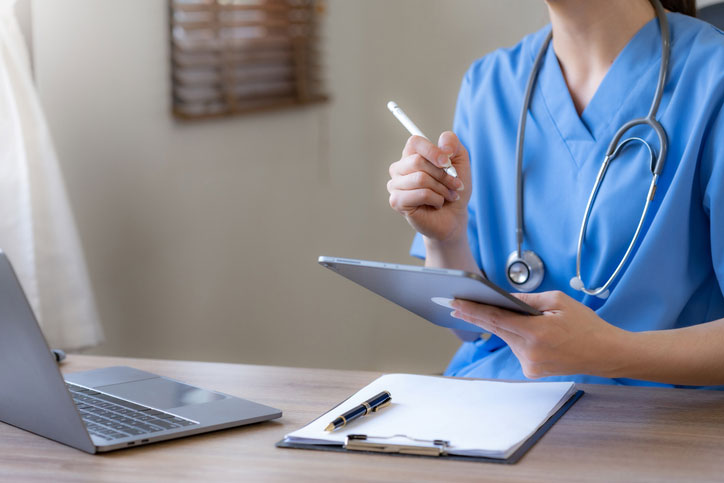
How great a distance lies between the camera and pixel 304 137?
2.52 metres

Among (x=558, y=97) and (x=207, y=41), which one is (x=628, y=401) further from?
(x=207, y=41)

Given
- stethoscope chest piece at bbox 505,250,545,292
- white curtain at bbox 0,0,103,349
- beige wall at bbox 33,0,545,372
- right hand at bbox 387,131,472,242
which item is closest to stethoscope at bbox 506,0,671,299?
stethoscope chest piece at bbox 505,250,545,292

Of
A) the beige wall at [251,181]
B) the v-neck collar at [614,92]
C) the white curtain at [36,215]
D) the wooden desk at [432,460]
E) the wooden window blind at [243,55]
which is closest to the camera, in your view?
the wooden desk at [432,460]

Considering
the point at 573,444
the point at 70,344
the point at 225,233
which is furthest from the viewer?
the point at 225,233

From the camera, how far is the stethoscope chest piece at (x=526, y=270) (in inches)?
48.0

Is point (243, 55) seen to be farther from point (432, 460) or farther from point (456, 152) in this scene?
point (432, 460)

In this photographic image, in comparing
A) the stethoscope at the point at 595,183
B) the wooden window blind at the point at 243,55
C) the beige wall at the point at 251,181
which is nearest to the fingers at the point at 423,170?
the stethoscope at the point at 595,183

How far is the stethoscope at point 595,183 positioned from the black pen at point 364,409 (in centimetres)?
38

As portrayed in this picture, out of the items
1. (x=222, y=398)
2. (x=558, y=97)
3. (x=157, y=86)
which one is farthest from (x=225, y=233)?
→ (x=222, y=398)

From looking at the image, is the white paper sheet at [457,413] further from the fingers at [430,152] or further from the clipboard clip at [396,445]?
the fingers at [430,152]

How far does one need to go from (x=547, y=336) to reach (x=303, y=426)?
0.26 metres

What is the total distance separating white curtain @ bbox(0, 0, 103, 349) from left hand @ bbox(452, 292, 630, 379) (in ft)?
3.25

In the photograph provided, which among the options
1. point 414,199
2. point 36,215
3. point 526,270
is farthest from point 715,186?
point 36,215

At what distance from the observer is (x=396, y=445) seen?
767mm
